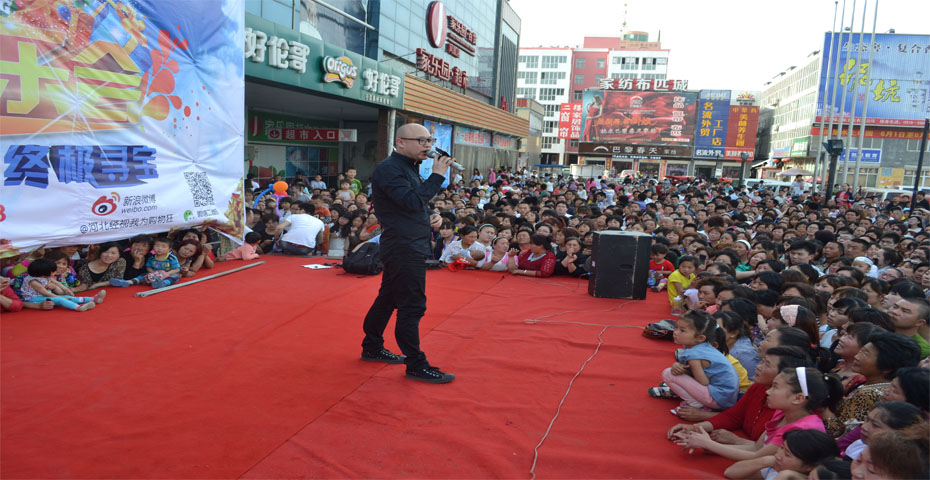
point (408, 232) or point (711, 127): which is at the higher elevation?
point (711, 127)

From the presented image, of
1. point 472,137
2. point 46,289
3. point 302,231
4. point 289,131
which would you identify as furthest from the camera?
point 472,137

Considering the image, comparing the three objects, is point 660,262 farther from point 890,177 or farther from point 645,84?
point 890,177

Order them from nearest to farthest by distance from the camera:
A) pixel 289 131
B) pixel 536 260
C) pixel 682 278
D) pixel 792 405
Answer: pixel 792 405 → pixel 682 278 → pixel 536 260 → pixel 289 131

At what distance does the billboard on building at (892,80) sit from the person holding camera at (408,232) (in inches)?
1594

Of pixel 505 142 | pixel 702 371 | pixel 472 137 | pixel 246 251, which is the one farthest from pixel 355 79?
pixel 505 142

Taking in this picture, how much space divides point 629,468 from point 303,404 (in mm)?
1941

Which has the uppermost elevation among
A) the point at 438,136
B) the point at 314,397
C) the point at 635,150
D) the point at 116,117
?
the point at 635,150

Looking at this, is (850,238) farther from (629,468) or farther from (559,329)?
(629,468)

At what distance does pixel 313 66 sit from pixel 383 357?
950 cm

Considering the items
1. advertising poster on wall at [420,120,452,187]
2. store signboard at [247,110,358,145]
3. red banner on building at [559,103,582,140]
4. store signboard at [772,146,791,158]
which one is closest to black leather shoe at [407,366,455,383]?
store signboard at [247,110,358,145]

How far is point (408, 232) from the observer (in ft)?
13.0

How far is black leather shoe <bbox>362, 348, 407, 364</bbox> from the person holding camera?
276 mm

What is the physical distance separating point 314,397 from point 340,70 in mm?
10619

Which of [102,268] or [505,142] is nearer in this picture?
[102,268]
